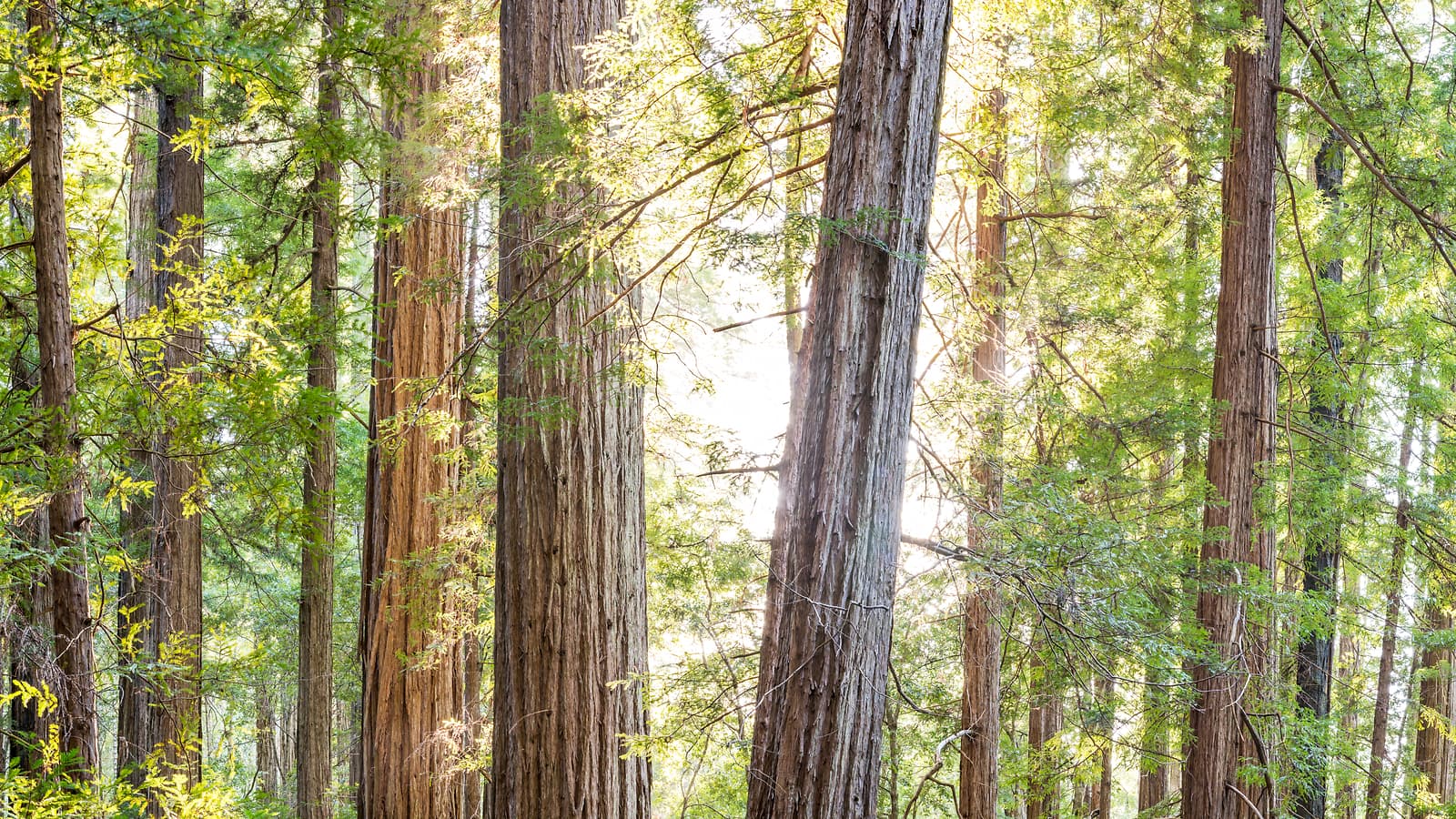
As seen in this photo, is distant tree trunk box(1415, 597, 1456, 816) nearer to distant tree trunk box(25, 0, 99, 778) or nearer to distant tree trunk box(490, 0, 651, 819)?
distant tree trunk box(490, 0, 651, 819)

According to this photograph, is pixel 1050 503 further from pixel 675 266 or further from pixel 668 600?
pixel 668 600

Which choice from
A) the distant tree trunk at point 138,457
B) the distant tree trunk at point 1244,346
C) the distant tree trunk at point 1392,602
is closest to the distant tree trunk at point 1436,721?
the distant tree trunk at point 1392,602

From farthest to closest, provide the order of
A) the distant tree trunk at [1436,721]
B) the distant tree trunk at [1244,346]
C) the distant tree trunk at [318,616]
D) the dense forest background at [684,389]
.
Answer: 1. the distant tree trunk at [1436,721]
2. the distant tree trunk at [318,616]
3. the distant tree trunk at [1244,346]
4. the dense forest background at [684,389]

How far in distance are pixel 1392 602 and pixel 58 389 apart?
47.8 feet

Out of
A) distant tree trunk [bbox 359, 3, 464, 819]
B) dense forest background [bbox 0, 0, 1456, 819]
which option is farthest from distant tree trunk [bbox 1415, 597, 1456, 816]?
distant tree trunk [bbox 359, 3, 464, 819]

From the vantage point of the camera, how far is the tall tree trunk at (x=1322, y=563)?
785cm

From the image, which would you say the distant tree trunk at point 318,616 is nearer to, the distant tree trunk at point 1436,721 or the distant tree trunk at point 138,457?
the distant tree trunk at point 138,457

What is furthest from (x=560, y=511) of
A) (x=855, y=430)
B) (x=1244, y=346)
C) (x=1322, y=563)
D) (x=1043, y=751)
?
(x=1322, y=563)

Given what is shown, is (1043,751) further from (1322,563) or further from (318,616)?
(318,616)

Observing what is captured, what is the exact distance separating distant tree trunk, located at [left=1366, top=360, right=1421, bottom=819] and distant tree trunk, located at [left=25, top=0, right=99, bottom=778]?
9490 mm

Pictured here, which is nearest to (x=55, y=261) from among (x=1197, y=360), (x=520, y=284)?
(x=520, y=284)

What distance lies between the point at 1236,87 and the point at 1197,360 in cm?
305

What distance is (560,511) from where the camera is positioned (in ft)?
16.0

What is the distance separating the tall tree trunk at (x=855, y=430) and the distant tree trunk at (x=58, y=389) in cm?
282
